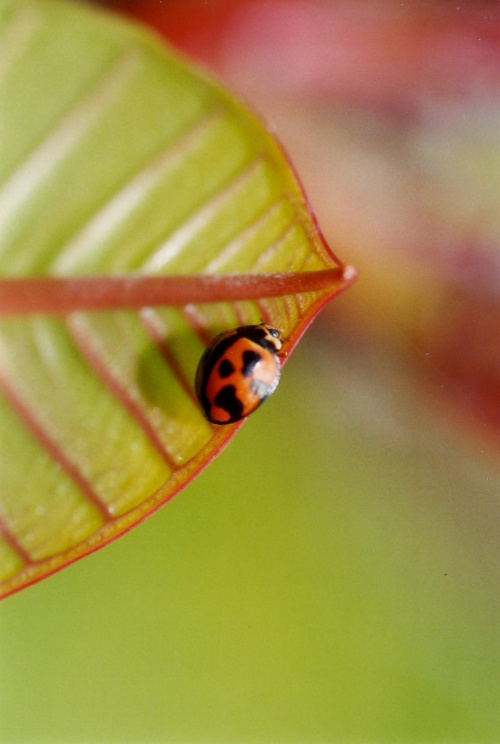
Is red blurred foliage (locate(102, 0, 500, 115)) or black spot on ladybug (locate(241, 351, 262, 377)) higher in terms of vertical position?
red blurred foliage (locate(102, 0, 500, 115))

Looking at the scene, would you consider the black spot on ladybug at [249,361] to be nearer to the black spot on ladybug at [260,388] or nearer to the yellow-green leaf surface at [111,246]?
the black spot on ladybug at [260,388]

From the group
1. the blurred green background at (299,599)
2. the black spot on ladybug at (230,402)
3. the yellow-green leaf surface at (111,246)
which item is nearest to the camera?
the yellow-green leaf surface at (111,246)

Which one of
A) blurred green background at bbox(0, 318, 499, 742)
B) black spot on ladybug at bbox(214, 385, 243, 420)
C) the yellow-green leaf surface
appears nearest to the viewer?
the yellow-green leaf surface

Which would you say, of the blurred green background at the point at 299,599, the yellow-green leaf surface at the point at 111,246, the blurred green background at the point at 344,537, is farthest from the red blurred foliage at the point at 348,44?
the yellow-green leaf surface at the point at 111,246

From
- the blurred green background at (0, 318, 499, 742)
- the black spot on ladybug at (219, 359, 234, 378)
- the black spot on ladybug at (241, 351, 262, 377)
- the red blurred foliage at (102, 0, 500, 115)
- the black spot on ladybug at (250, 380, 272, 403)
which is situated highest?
the red blurred foliage at (102, 0, 500, 115)

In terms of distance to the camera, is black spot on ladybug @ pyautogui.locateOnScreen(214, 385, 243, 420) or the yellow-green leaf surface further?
black spot on ladybug @ pyautogui.locateOnScreen(214, 385, 243, 420)

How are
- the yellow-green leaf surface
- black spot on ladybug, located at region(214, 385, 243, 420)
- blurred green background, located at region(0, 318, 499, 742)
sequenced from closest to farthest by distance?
the yellow-green leaf surface < black spot on ladybug, located at region(214, 385, 243, 420) < blurred green background, located at region(0, 318, 499, 742)

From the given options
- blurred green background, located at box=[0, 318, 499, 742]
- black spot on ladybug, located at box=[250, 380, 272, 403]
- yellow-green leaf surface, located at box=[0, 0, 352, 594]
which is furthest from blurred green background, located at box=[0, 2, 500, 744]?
yellow-green leaf surface, located at box=[0, 0, 352, 594]

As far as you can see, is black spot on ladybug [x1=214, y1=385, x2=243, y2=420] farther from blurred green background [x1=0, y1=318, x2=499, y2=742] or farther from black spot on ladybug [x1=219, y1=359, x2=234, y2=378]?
blurred green background [x1=0, y1=318, x2=499, y2=742]
